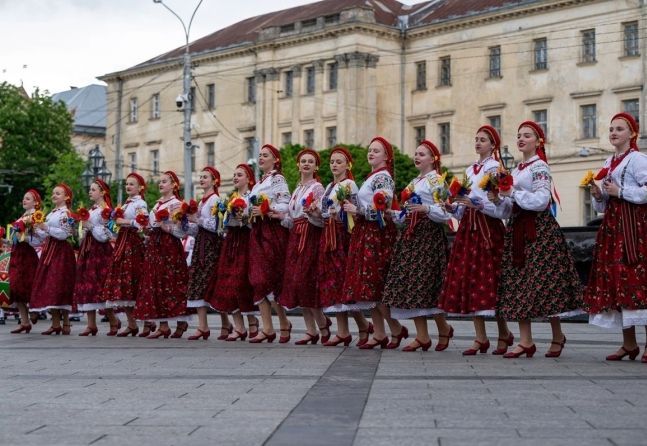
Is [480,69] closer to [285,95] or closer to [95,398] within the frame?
[285,95]

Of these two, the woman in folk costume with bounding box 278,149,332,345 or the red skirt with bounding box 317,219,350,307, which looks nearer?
the red skirt with bounding box 317,219,350,307

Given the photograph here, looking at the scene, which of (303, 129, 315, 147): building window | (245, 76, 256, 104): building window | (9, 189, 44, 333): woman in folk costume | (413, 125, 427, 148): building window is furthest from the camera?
(245, 76, 256, 104): building window

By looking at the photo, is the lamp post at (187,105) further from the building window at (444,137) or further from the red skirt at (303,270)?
the building window at (444,137)

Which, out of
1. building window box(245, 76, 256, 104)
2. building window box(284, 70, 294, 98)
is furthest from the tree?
building window box(284, 70, 294, 98)

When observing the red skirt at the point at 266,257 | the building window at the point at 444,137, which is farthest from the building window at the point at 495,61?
the red skirt at the point at 266,257

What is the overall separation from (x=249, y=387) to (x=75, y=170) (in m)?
48.5

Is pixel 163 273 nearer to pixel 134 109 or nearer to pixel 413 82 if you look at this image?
pixel 413 82

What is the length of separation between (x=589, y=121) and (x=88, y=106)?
55.4m

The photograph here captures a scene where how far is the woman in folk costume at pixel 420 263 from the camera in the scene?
41.3 ft

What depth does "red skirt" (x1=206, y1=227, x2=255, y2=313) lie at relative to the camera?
49.3ft

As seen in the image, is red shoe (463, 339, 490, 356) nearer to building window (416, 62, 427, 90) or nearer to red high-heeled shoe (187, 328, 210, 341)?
red high-heeled shoe (187, 328, 210, 341)

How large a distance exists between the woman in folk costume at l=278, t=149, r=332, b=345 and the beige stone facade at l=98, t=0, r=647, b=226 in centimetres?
4701

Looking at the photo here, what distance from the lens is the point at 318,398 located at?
8.31 m

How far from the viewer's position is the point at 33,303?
1708 cm
